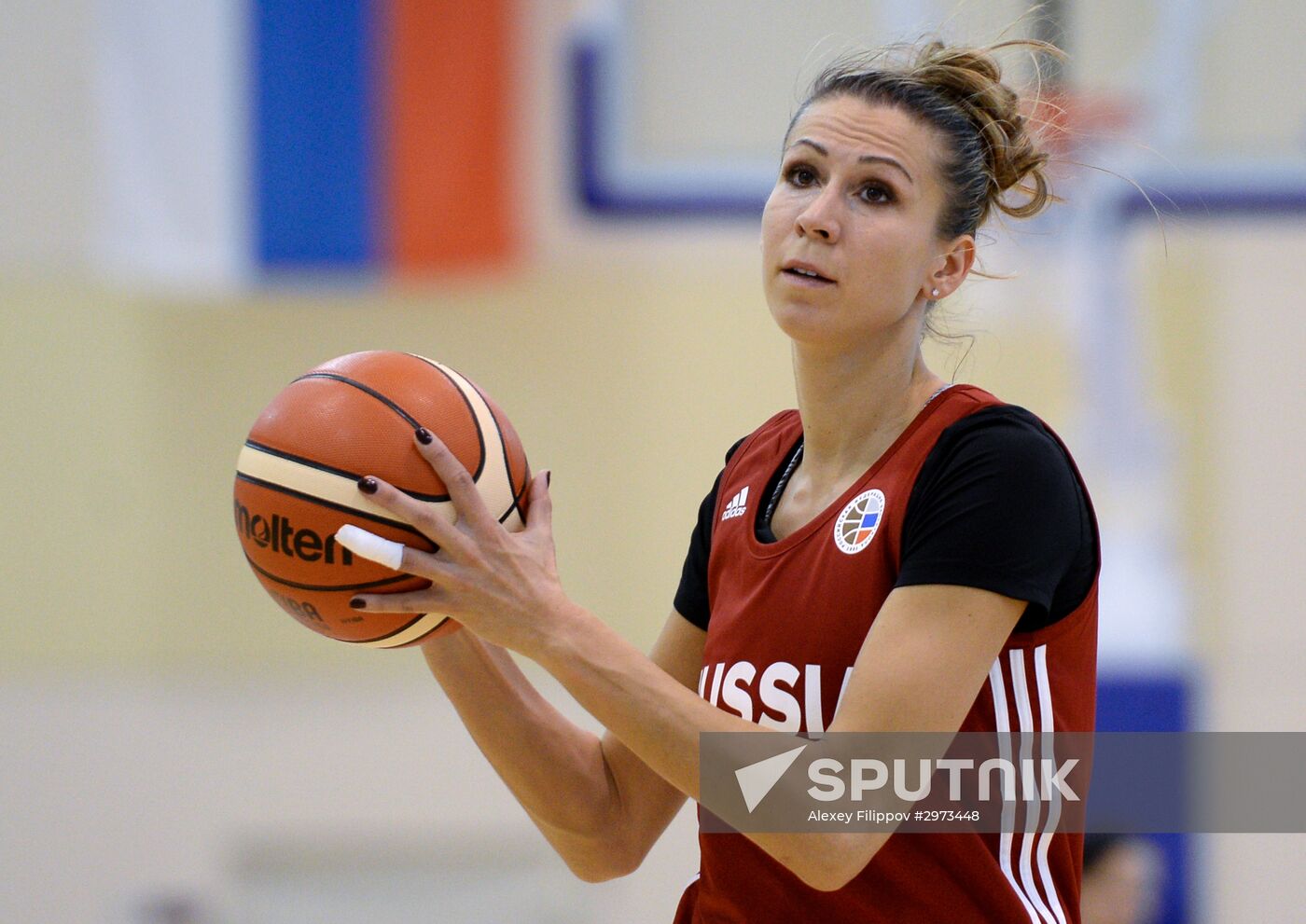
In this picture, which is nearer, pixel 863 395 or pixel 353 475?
pixel 353 475

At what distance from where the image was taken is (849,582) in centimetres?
158

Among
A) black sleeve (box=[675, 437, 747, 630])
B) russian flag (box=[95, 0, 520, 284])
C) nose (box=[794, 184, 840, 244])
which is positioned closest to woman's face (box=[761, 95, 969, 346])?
nose (box=[794, 184, 840, 244])

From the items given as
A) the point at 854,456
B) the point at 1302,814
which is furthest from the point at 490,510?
the point at 1302,814

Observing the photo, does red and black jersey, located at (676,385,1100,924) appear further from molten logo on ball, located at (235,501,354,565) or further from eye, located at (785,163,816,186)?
molten logo on ball, located at (235,501,354,565)

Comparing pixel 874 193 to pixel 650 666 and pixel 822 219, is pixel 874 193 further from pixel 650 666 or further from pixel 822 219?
pixel 650 666

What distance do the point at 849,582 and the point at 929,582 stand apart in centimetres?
13

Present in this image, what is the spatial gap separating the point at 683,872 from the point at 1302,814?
2058mm

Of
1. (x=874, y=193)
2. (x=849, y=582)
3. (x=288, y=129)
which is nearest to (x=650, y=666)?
(x=849, y=582)

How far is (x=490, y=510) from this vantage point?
1.60 metres

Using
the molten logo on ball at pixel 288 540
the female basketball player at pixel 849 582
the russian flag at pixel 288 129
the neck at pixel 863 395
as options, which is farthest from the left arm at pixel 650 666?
the russian flag at pixel 288 129

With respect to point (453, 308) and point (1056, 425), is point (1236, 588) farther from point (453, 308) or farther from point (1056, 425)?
point (453, 308)

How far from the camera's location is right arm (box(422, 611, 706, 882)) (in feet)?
6.23

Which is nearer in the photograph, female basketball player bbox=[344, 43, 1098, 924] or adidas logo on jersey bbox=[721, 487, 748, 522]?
female basketball player bbox=[344, 43, 1098, 924]

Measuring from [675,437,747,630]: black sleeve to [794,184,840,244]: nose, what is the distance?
1.29 ft
